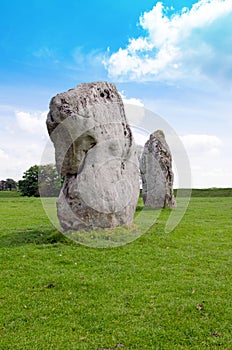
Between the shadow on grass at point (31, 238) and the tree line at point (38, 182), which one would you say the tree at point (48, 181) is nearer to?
the tree line at point (38, 182)

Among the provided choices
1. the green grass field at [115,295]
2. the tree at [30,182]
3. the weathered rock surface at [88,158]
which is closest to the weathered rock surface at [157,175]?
the weathered rock surface at [88,158]

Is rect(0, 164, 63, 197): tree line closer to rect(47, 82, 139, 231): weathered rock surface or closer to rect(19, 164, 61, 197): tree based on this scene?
rect(19, 164, 61, 197): tree

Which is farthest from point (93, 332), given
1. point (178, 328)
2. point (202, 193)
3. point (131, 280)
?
point (202, 193)

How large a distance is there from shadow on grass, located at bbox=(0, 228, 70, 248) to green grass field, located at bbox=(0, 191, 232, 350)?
0.04 m

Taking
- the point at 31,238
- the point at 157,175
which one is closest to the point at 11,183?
the point at 157,175

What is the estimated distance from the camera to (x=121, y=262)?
32.1 feet

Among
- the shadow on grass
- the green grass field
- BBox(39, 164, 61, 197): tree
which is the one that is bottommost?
the green grass field

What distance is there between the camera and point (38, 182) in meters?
17.5

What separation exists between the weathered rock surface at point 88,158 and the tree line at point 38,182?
2.27m

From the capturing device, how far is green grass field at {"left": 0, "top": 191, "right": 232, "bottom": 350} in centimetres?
591

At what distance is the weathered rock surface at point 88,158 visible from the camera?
1194 cm

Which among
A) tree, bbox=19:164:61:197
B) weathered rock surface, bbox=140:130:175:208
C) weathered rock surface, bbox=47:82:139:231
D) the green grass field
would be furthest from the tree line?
weathered rock surface, bbox=140:130:175:208

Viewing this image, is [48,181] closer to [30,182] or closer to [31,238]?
[31,238]

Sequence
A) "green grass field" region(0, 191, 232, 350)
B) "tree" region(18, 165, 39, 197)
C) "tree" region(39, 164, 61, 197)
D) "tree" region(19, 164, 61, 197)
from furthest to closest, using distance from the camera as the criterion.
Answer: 1. "tree" region(18, 165, 39, 197)
2. "tree" region(39, 164, 61, 197)
3. "tree" region(19, 164, 61, 197)
4. "green grass field" region(0, 191, 232, 350)
